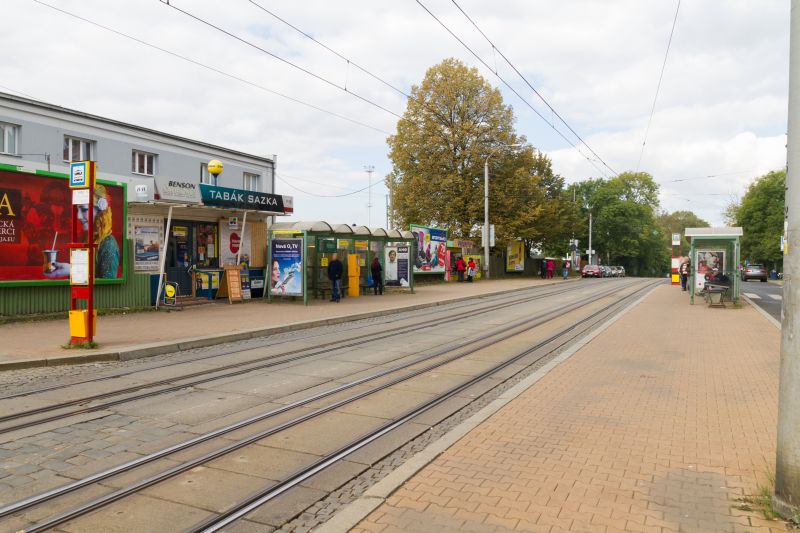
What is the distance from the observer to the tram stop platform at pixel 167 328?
30.2 feet

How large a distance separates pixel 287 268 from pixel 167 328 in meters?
6.88

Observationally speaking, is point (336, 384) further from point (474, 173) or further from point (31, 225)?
point (474, 173)

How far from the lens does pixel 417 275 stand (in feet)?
110

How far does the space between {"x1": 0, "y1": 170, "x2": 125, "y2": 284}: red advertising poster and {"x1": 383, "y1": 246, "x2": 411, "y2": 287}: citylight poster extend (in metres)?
12.7

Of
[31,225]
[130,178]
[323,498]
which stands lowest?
[323,498]

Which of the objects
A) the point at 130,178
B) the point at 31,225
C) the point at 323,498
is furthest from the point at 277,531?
the point at 130,178

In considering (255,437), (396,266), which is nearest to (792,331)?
(255,437)

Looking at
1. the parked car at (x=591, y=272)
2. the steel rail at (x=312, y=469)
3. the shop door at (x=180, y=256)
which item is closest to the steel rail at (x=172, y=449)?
the steel rail at (x=312, y=469)

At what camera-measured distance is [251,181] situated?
3881 centimetres

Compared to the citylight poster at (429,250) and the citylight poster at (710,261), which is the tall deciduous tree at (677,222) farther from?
the citylight poster at (710,261)

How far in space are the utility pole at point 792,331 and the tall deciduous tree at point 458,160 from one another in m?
39.3

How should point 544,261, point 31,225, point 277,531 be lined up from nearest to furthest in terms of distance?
point 277,531 → point 31,225 → point 544,261

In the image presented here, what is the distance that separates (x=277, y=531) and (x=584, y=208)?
78.6 meters

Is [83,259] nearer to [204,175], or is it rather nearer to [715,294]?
[715,294]
